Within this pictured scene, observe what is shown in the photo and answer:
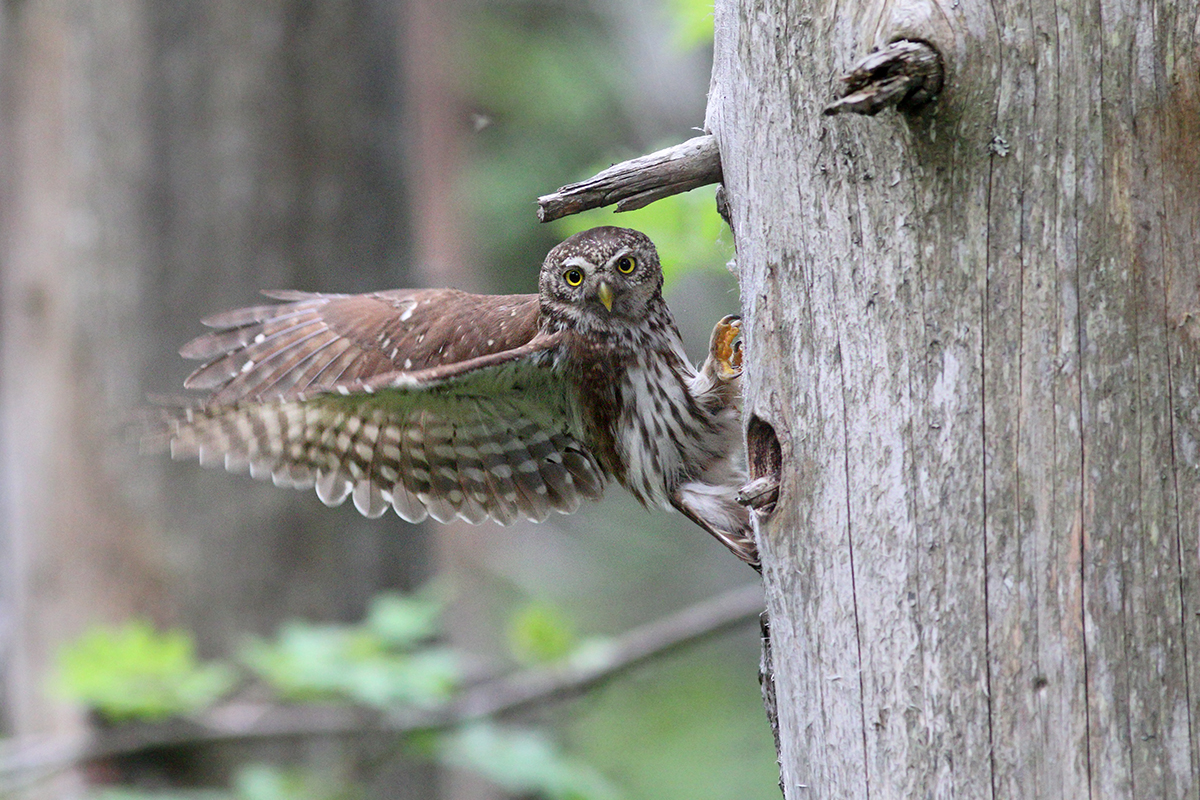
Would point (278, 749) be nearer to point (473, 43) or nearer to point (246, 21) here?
point (246, 21)

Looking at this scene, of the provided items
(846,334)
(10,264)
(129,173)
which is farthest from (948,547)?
(10,264)


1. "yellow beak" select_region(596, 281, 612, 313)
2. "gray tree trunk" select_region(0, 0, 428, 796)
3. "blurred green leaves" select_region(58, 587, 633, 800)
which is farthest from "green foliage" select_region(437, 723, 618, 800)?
"yellow beak" select_region(596, 281, 612, 313)

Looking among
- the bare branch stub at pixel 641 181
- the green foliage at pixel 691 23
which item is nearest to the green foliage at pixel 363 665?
the green foliage at pixel 691 23

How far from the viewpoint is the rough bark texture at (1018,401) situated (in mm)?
1822

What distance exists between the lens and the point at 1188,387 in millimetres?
1831

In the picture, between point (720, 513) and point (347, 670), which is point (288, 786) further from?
point (720, 513)

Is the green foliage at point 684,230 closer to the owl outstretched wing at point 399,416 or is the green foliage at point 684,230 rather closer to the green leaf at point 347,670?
the owl outstretched wing at point 399,416

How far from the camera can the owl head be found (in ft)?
12.1

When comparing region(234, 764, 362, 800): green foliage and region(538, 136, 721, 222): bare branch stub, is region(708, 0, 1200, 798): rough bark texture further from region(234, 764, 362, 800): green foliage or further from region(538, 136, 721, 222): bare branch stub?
region(234, 764, 362, 800): green foliage

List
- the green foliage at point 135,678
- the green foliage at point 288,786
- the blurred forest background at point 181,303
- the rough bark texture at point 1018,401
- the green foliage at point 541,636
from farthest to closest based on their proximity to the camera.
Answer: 1. the blurred forest background at point 181,303
2. the green foliage at point 541,636
3. the green foliage at point 288,786
4. the green foliage at point 135,678
5. the rough bark texture at point 1018,401

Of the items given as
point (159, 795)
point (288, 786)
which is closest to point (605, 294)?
point (288, 786)

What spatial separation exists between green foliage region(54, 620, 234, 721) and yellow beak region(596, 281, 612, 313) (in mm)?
2220

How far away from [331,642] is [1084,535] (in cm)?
358

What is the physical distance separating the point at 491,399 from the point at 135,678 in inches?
78.0
